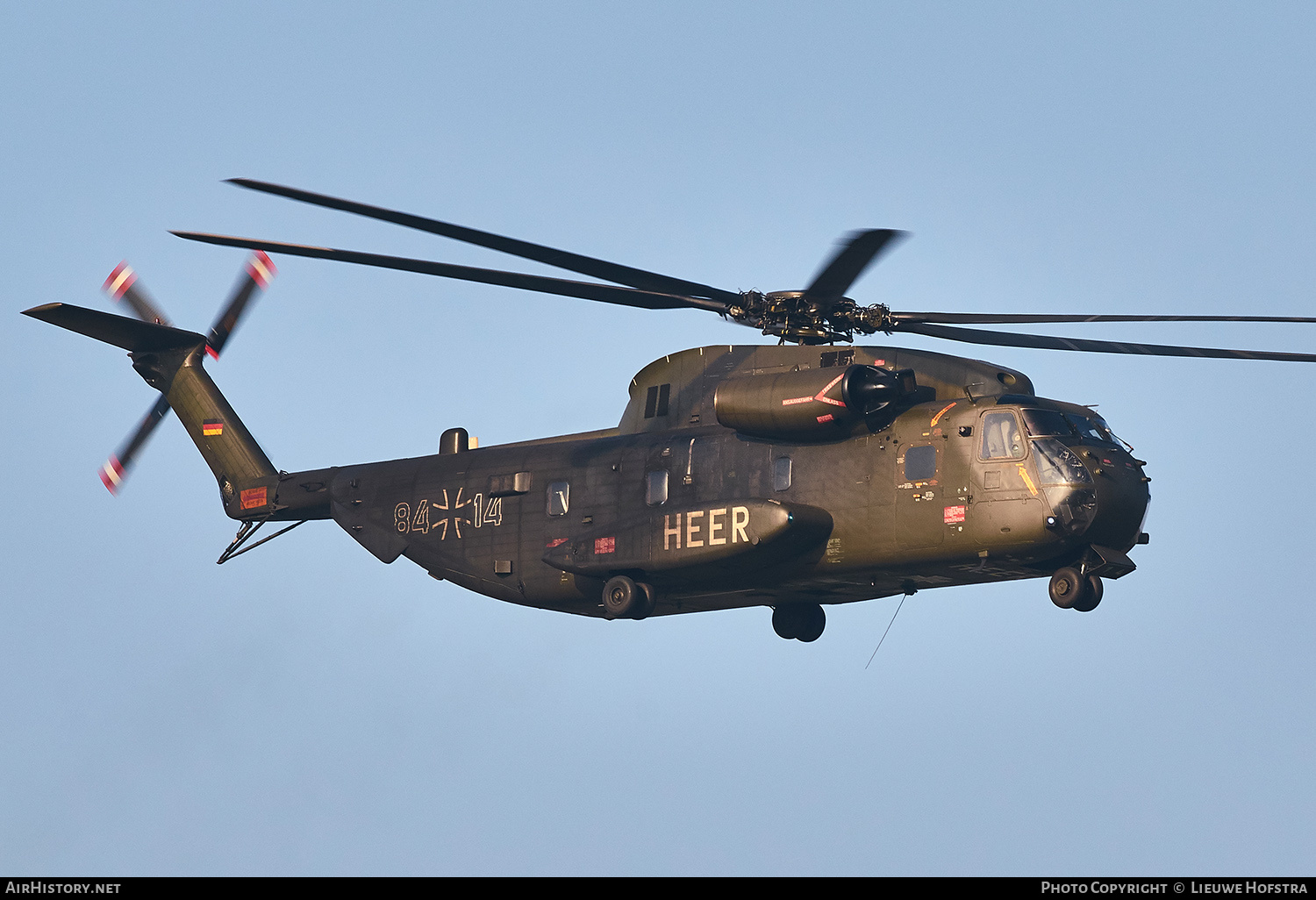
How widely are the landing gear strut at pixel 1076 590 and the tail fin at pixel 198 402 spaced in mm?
15437

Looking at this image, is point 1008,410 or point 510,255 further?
point 1008,410

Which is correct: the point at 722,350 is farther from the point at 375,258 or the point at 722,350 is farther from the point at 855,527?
the point at 375,258

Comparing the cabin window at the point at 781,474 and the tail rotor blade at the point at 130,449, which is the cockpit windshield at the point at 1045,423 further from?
the tail rotor blade at the point at 130,449

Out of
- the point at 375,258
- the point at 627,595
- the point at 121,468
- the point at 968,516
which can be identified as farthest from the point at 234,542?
the point at 968,516

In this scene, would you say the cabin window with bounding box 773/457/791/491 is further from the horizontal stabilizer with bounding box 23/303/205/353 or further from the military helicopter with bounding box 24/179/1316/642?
the horizontal stabilizer with bounding box 23/303/205/353

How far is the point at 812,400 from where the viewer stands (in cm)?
2770

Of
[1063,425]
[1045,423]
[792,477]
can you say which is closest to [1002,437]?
[1045,423]

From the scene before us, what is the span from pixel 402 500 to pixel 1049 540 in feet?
39.9

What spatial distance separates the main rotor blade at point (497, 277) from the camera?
22922mm

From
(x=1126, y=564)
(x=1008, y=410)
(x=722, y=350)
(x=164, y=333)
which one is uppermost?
(x=164, y=333)

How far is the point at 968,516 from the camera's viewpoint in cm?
2688

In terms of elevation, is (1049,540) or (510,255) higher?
(510,255)

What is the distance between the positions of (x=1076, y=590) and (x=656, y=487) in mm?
6979

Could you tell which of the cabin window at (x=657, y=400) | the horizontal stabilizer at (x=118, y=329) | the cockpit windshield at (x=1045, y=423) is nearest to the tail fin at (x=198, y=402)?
the horizontal stabilizer at (x=118, y=329)
